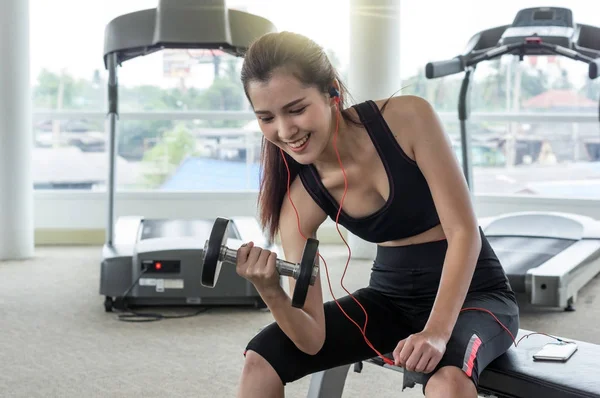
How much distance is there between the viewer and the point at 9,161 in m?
4.93

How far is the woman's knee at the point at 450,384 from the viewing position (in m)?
1.50

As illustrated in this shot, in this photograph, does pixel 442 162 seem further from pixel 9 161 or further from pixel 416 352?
pixel 9 161

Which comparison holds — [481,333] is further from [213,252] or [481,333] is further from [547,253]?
[547,253]

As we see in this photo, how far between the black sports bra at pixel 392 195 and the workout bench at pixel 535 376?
0.28 metres

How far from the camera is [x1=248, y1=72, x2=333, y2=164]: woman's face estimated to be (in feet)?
5.52

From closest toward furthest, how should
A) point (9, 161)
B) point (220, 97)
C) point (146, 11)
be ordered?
point (146, 11) → point (9, 161) → point (220, 97)

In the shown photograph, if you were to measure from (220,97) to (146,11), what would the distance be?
1965 millimetres

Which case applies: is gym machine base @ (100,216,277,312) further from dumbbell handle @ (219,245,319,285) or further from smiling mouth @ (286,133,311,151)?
dumbbell handle @ (219,245,319,285)

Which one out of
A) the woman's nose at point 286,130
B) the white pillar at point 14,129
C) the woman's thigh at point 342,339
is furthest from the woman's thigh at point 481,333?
the white pillar at point 14,129

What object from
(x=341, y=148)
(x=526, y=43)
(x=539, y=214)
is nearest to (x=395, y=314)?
(x=341, y=148)

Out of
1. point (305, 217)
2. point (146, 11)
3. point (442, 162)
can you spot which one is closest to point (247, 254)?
point (305, 217)

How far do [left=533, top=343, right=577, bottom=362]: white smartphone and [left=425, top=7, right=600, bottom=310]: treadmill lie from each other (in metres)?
1.79

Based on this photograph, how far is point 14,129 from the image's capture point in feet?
16.2

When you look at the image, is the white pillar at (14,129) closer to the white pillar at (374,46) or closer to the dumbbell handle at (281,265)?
the white pillar at (374,46)
